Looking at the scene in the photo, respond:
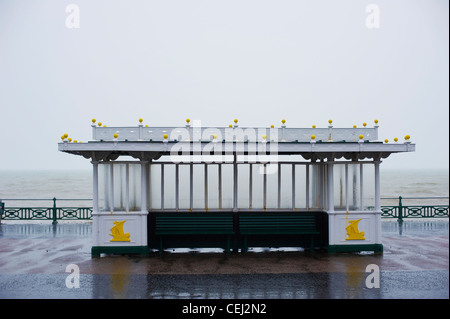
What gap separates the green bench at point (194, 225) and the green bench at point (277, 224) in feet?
1.78

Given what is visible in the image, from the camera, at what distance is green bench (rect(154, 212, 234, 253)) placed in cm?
1357

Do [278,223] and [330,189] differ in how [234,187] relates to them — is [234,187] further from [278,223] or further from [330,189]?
[330,189]

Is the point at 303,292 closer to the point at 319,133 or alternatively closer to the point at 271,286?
the point at 271,286

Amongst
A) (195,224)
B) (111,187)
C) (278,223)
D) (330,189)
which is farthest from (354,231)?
(111,187)

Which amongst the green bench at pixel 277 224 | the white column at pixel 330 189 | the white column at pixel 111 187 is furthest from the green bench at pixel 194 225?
the white column at pixel 330 189

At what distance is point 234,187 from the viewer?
14266 mm

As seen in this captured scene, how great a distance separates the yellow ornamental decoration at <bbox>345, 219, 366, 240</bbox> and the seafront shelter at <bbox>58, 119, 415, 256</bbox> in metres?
0.04

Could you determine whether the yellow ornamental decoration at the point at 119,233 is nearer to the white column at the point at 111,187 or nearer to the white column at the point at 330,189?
the white column at the point at 111,187

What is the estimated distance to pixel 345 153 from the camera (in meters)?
14.1

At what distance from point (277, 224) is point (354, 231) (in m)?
2.77

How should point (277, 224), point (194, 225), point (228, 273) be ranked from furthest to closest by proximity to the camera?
1. point (277, 224)
2. point (194, 225)
3. point (228, 273)

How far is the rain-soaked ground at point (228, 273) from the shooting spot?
970 centimetres

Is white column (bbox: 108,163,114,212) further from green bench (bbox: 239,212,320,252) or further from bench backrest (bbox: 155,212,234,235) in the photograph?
green bench (bbox: 239,212,320,252)
